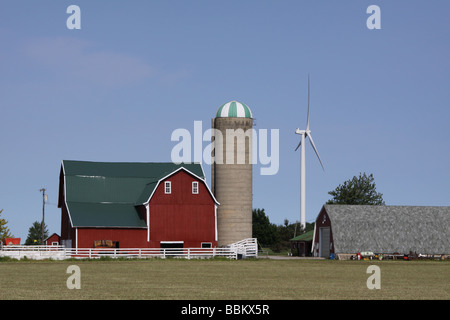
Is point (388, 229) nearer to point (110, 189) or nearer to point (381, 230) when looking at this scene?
point (381, 230)

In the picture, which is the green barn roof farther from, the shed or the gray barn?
the shed

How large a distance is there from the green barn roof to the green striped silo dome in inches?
245

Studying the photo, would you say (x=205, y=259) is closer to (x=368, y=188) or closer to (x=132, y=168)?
(x=132, y=168)

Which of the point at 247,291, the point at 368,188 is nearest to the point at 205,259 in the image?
the point at 247,291

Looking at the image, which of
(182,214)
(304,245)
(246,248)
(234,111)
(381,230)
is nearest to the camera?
(182,214)

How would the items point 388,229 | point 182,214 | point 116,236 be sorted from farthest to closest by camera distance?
point 388,229, point 182,214, point 116,236

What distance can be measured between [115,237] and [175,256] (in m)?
5.96

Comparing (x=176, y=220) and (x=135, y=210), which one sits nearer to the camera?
(x=176, y=220)

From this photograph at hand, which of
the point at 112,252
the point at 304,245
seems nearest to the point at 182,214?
the point at 112,252

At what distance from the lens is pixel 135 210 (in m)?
68.4

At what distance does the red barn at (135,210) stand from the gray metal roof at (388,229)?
45.2ft

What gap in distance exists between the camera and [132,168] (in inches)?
2884

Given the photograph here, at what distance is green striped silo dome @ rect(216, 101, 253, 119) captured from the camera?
75812mm

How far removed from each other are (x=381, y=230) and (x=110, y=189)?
2680cm
